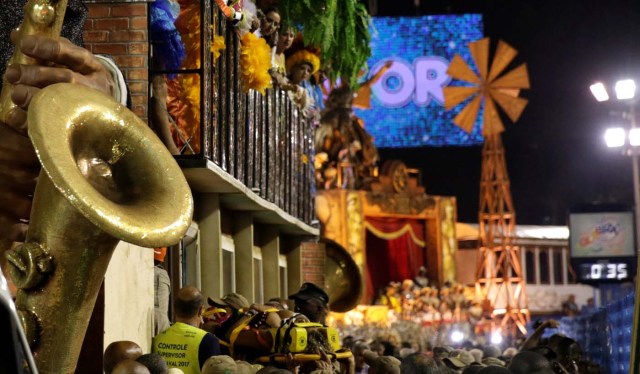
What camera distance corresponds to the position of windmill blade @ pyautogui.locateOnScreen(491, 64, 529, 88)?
35969mm

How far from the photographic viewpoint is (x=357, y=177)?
113 ft

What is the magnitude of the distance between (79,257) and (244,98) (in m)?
8.12

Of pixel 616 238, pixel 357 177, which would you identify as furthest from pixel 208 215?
pixel 357 177

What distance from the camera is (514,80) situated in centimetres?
3622

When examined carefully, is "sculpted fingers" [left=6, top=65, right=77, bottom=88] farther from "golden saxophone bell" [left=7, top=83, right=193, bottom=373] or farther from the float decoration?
the float decoration

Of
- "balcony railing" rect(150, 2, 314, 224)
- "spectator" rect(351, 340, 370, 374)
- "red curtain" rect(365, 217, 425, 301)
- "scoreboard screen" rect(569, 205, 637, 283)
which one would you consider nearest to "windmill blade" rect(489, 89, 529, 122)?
"red curtain" rect(365, 217, 425, 301)

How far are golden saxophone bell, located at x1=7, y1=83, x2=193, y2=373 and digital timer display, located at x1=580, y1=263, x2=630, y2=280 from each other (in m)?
23.9

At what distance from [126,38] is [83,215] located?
4.90 m

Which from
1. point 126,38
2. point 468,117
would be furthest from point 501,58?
point 126,38

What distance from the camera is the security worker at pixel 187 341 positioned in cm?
693

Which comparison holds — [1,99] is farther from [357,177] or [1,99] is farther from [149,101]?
[357,177]

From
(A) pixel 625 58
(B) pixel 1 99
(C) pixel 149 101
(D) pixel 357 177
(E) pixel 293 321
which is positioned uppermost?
(A) pixel 625 58

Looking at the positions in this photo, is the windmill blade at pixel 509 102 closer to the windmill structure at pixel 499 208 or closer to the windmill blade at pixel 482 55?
the windmill structure at pixel 499 208

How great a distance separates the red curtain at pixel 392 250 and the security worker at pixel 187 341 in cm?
2778
